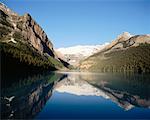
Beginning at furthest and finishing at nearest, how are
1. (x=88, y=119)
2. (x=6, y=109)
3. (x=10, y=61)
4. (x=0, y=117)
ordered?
(x=10, y=61), (x=6, y=109), (x=88, y=119), (x=0, y=117)

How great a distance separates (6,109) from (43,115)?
310cm

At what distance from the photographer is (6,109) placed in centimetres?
2125

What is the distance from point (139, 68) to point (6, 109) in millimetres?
180903

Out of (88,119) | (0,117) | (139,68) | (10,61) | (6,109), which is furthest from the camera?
(139,68)

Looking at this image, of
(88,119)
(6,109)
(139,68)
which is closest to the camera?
(88,119)

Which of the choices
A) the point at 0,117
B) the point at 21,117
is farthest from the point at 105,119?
the point at 0,117

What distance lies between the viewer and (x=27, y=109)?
22062 mm

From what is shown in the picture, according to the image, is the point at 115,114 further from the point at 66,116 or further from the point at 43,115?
the point at 43,115

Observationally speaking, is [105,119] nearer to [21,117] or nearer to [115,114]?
[115,114]

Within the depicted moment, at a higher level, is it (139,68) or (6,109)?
(139,68)

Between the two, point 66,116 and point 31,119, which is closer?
point 31,119

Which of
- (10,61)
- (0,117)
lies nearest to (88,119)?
(0,117)

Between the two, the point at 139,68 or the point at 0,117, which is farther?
the point at 139,68

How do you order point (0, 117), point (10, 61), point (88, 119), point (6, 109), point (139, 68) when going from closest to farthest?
1. point (0, 117)
2. point (88, 119)
3. point (6, 109)
4. point (10, 61)
5. point (139, 68)
